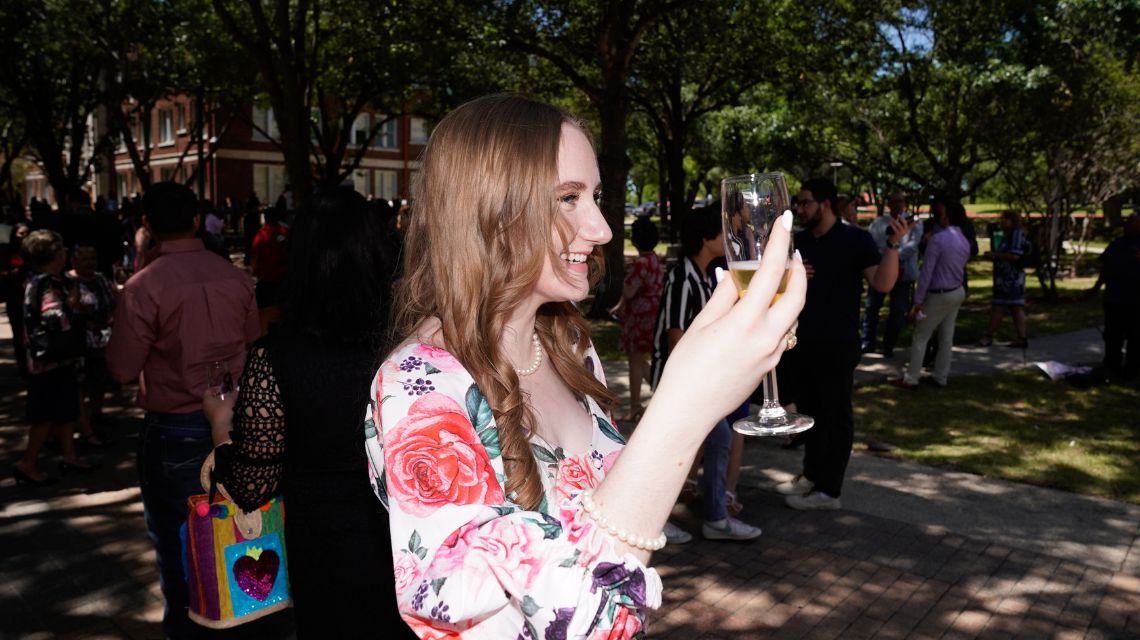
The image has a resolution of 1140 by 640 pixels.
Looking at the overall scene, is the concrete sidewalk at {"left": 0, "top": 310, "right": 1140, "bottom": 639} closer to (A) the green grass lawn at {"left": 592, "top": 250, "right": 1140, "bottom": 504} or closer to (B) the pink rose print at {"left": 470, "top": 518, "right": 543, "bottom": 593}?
(A) the green grass lawn at {"left": 592, "top": 250, "right": 1140, "bottom": 504}

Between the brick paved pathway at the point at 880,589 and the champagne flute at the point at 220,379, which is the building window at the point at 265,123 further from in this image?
the champagne flute at the point at 220,379

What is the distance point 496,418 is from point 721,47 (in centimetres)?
1668

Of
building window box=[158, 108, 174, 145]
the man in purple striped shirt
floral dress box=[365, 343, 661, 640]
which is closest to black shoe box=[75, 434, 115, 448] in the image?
floral dress box=[365, 343, 661, 640]

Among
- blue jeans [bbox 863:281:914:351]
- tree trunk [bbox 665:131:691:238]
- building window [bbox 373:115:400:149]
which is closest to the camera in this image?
blue jeans [bbox 863:281:914:351]

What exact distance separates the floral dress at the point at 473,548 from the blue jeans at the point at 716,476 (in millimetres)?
4156

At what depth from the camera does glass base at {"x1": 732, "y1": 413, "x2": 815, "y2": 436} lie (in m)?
2.05

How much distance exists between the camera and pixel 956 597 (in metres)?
4.76

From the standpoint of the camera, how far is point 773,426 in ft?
6.93

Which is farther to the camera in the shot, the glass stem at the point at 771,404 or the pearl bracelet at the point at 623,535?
the glass stem at the point at 771,404

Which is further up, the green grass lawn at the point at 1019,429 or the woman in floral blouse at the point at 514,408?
the woman in floral blouse at the point at 514,408

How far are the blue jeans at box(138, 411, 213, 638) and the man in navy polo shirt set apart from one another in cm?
389

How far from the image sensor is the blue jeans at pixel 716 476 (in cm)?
545

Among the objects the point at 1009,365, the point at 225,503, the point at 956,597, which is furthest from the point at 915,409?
the point at 225,503

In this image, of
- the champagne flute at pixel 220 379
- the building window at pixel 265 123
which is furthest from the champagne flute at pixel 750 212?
the building window at pixel 265 123
